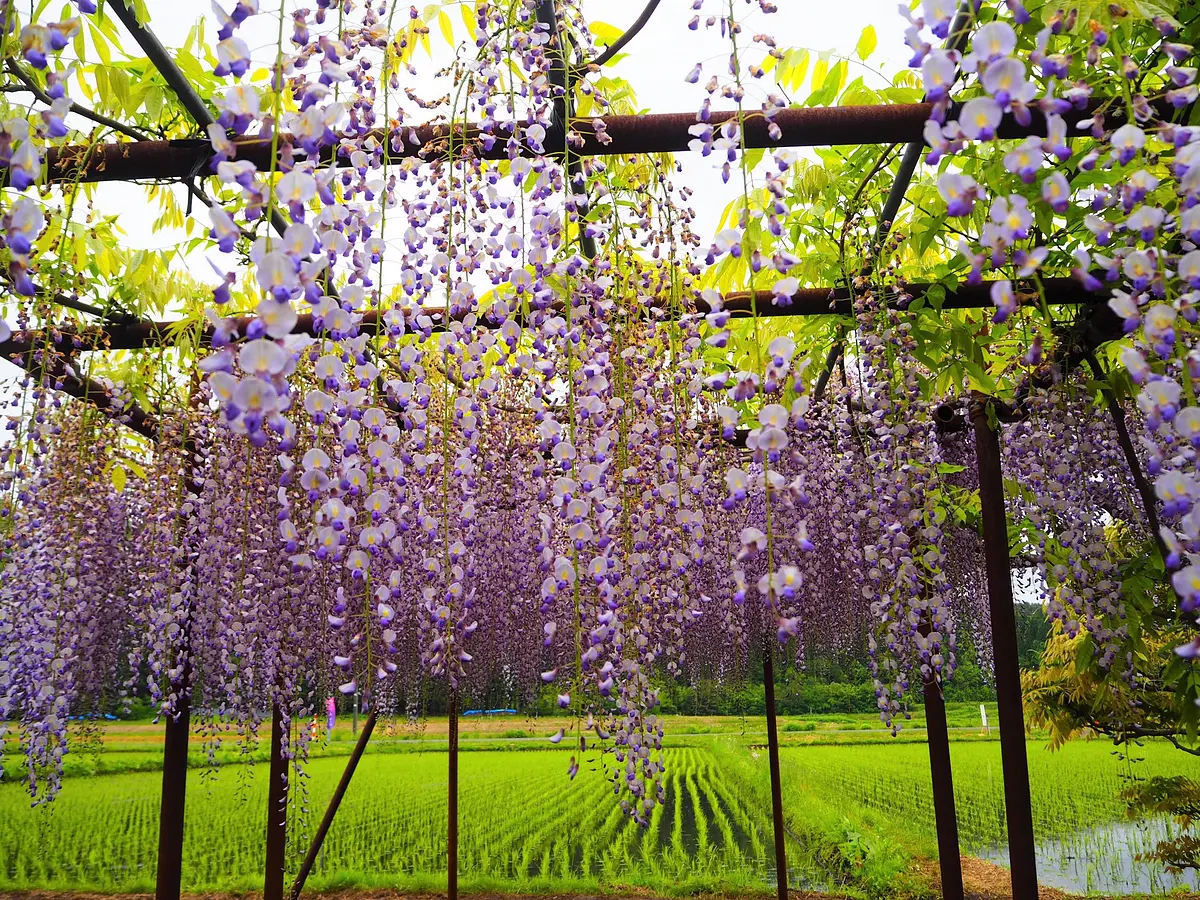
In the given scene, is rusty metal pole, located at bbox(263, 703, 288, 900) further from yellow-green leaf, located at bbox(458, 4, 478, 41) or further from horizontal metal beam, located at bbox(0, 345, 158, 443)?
yellow-green leaf, located at bbox(458, 4, 478, 41)

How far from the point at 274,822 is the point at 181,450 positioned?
5.74ft

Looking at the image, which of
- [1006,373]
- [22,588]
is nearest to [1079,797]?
[1006,373]

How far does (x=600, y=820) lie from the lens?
7.03 m

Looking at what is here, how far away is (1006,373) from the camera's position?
355cm

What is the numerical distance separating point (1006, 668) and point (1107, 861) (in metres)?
5.42

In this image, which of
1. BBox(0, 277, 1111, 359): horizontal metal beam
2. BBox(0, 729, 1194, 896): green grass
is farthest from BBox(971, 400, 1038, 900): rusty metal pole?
BBox(0, 729, 1194, 896): green grass

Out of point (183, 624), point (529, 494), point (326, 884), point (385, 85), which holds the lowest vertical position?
point (326, 884)

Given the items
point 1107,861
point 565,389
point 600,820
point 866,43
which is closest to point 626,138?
point 565,389

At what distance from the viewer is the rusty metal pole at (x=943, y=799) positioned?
288 cm

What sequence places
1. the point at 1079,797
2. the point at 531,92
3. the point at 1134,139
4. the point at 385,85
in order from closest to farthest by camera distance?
the point at 1134,139 → the point at 385,85 → the point at 531,92 → the point at 1079,797

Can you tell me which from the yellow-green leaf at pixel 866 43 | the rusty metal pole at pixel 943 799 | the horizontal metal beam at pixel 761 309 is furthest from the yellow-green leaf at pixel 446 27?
the rusty metal pole at pixel 943 799

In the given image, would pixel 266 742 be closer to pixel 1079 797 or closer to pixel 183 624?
pixel 183 624

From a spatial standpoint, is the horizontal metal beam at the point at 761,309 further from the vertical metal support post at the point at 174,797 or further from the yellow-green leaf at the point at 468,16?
the vertical metal support post at the point at 174,797

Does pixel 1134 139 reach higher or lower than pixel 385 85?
lower
